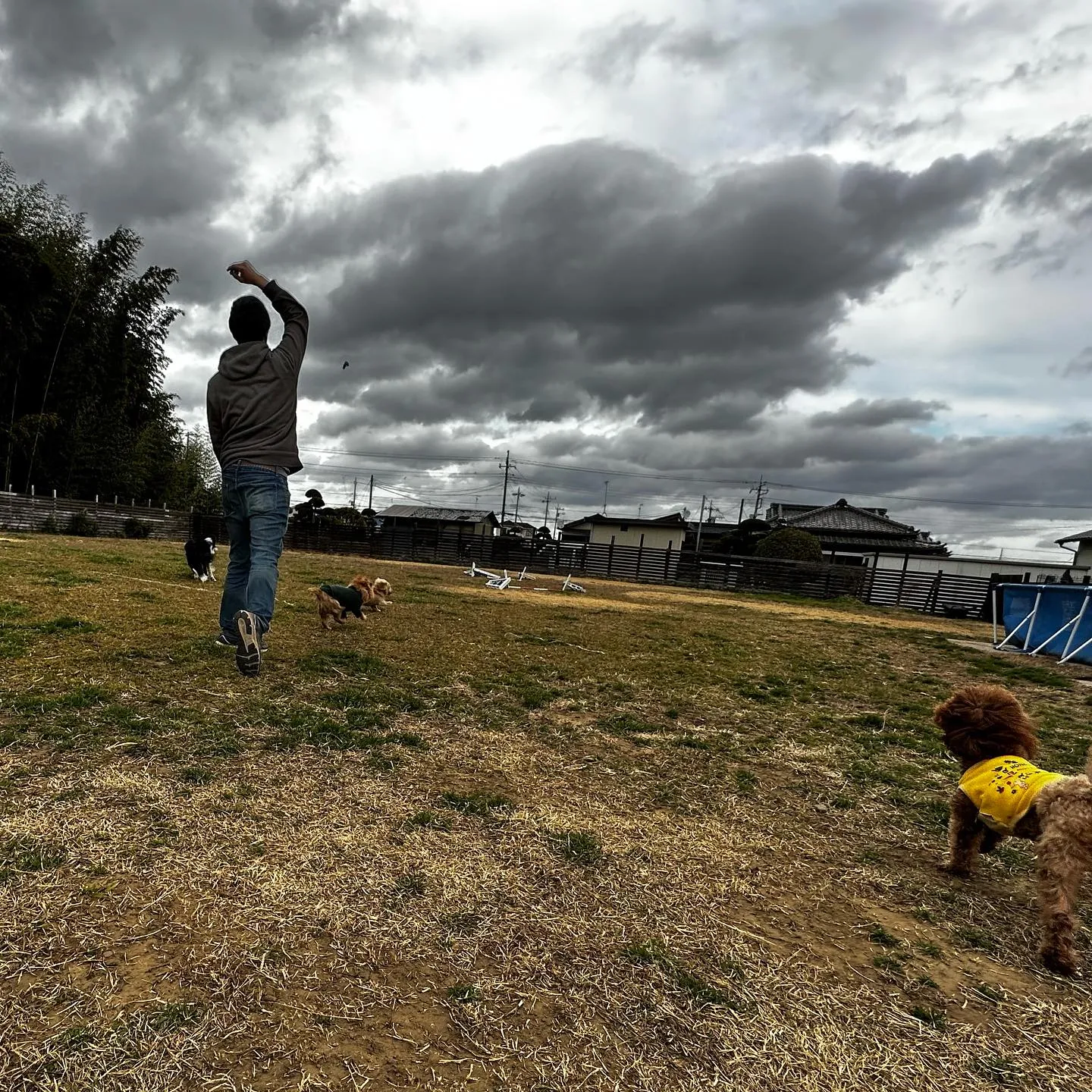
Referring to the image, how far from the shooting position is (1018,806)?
2117mm

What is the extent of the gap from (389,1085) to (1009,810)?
7.62ft

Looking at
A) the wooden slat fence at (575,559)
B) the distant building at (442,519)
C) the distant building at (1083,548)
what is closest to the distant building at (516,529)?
the distant building at (442,519)

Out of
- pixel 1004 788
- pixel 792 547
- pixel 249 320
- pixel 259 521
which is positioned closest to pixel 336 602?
pixel 259 521

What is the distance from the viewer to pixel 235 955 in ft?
4.69

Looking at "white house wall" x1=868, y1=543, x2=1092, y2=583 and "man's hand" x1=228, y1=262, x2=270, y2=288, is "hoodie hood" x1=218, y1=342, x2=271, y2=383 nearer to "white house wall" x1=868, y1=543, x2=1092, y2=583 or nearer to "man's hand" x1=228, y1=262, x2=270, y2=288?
"man's hand" x1=228, y1=262, x2=270, y2=288

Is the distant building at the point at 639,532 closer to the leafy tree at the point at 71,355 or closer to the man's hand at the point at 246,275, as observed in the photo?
the leafy tree at the point at 71,355

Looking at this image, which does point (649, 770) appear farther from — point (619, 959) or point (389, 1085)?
point (389, 1085)

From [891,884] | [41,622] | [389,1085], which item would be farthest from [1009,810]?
[41,622]

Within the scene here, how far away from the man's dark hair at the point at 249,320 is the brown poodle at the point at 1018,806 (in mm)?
4537

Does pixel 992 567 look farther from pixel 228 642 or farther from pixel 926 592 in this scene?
pixel 228 642

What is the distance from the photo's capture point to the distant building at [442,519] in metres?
59.6

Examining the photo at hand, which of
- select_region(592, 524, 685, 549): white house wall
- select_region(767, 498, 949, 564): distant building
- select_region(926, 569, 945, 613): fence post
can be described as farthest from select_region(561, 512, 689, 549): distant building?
select_region(926, 569, 945, 613): fence post

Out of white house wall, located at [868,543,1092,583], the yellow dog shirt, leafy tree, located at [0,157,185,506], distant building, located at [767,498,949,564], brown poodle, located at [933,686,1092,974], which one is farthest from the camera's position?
distant building, located at [767,498,949,564]

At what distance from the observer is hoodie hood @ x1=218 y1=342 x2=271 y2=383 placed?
3.65 m
